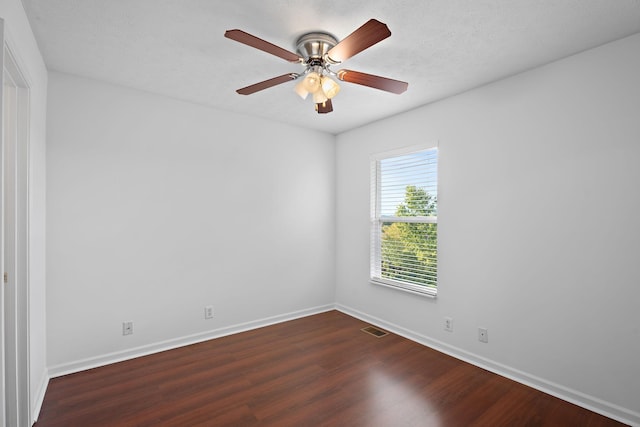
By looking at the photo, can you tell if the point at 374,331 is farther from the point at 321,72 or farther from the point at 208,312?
the point at 321,72

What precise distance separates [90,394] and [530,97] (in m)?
4.06

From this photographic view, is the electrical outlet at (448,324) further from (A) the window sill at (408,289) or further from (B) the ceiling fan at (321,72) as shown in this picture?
(B) the ceiling fan at (321,72)

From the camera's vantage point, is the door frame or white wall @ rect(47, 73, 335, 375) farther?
white wall @ rect(47, 73, 335, 375)

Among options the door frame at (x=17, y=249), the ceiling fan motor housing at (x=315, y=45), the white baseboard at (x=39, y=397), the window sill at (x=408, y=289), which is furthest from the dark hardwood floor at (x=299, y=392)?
the ceiling fan motor housing at (x=315, y=45)

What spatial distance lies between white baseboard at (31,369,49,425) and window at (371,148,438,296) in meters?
3.16

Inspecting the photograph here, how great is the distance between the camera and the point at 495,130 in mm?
2799

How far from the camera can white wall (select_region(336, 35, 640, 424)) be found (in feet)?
7.01

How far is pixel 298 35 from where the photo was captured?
2.09 metres

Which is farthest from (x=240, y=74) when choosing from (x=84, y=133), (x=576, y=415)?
(x=576, y=415)

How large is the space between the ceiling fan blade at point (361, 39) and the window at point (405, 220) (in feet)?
5.98

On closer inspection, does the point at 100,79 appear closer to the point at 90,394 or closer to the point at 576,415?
the point at 90,394

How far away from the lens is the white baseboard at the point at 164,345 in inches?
106

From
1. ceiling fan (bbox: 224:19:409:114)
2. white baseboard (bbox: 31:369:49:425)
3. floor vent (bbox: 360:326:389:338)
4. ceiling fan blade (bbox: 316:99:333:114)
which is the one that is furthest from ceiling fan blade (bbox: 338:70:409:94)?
white baseboard (bbox: 31:369:49:425)

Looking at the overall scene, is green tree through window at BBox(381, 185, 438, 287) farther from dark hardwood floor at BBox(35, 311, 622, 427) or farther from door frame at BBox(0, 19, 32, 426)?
Result: door frame at BBox(0, 19, 32, 426)
